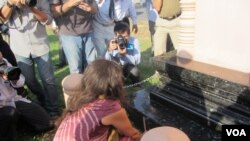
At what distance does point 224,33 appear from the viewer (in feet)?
8.60

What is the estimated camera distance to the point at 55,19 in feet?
12.8

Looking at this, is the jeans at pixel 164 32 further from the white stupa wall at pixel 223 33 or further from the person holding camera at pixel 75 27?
the white stupa wall at pixel 223 33

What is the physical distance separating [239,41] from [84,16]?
80.8 inches

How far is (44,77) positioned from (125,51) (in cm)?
136

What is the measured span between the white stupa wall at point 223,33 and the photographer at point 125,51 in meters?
1.68

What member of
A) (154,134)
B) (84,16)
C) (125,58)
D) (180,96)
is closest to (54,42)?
(125,58)

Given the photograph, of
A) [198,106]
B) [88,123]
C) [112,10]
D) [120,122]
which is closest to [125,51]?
[112,10]

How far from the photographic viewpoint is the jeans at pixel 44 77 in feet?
12.1

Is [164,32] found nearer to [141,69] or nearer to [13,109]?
[141,69]

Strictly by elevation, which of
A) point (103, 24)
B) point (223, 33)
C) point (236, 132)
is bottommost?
point (236, 132)

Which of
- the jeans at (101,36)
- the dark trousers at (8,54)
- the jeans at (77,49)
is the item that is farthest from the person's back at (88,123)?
the jeans at (101,36)

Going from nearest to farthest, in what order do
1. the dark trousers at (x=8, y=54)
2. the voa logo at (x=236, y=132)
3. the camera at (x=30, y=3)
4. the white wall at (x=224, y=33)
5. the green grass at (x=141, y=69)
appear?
the voa logo at (x=236, y=132), the white wall at (x=224, y=33), the camera at (x=30, y=3), the green grass at (x=141, y=69), the dark trousers at (x=8, y=54)

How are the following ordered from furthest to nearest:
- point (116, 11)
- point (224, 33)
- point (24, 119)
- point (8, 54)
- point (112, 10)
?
point (116, 11)
point (112, 10)
point (8, 54)
point (24, 119)
point (224, 33)

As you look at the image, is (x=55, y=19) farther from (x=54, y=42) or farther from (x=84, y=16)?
(x=54, y=42)
